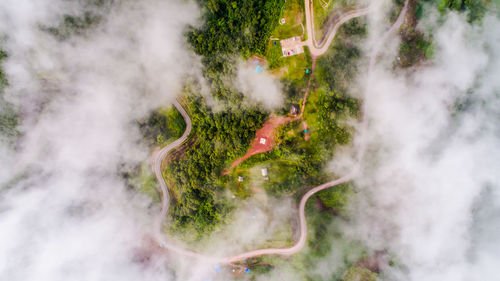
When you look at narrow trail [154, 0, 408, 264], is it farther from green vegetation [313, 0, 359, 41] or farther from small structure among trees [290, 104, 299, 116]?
small structure among trees [290, 104, 299, 116]

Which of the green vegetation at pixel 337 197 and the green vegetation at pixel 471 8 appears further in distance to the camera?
→ the green vegetation at pixel 337 197

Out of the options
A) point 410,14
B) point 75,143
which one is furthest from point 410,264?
point 75,143

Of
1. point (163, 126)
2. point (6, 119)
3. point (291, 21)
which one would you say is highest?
point (291, 21)

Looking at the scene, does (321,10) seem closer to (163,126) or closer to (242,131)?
(242,131)

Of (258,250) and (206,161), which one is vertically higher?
(206,161)

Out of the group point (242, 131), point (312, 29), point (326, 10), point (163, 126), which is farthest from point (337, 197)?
point (163, 126)

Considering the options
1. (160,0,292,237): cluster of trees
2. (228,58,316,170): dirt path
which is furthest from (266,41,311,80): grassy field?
(228,58,316,170): dirt path

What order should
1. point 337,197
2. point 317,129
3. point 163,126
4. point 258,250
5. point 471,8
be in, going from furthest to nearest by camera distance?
1. point 163,126
2. point 258,250
3. point 337,197
4. point 317,129
5. point 471,8

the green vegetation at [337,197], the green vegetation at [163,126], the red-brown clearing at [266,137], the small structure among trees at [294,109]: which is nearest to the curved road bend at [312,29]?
the small structure among trees at [294,109]

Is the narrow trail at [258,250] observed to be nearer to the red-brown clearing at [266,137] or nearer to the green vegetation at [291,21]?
the green vegetation at [291,21]
